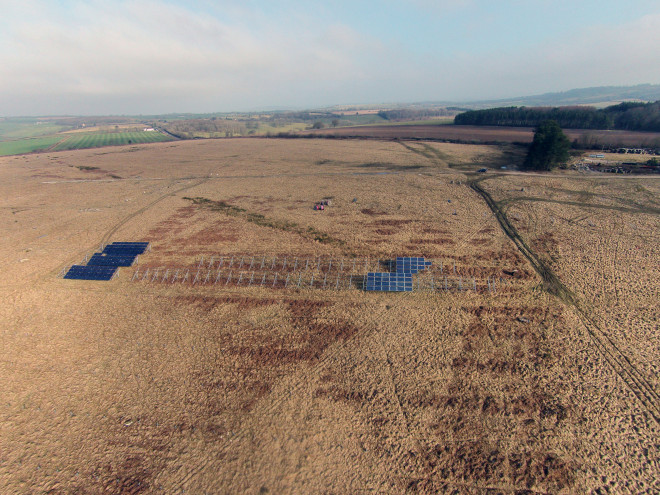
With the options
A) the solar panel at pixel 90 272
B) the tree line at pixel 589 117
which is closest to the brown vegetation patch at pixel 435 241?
the solar panel at pixel 90 272

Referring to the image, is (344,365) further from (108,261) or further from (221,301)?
(108,261)

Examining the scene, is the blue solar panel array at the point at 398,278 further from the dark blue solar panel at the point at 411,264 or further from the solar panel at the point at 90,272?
the solar panel at the point at 90,272

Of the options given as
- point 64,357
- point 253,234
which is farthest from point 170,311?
point 253,234

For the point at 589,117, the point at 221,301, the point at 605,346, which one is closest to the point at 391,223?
the point at 221,301

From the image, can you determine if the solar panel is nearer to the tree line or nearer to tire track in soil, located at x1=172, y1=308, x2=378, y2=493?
tire track in soil, located at x1=172, y1=308, x2=378, y2=493

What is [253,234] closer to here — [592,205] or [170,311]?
[170,311]

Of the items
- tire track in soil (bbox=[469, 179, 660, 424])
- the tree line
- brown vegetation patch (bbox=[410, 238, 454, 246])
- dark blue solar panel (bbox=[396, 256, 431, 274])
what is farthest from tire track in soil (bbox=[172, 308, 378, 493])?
the tree line
